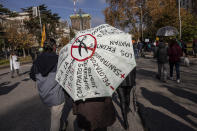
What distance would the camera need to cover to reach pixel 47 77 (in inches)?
96.8

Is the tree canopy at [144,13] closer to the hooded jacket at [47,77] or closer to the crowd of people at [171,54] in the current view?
the crowd of people at [171,54]

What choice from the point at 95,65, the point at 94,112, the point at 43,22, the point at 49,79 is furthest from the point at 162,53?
the point at 43,22

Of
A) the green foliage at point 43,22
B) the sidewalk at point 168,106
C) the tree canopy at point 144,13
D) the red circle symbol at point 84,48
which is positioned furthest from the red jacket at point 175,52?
the green foliage at point 43,22

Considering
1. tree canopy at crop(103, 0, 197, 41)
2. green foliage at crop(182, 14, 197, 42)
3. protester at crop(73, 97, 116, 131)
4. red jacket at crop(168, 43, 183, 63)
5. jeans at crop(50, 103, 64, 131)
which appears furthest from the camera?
tree canopy at crop(103, 0, 197, 41)

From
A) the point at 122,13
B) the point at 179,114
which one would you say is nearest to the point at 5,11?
the point at 122,13

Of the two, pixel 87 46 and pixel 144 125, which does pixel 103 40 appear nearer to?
pixel 87 46

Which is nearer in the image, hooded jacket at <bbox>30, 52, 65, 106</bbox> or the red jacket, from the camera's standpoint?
hooded jacket at <bbox>30, 52, 65, 106</bbox>

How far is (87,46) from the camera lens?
1582 mm

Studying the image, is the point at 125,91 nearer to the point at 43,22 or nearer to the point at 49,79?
the point at 49,79

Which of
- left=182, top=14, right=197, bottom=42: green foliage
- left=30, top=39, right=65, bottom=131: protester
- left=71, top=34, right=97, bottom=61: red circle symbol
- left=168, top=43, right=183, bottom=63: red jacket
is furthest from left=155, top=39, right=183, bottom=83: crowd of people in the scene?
left=182, top=14, right=197, bottom=42: green foliage

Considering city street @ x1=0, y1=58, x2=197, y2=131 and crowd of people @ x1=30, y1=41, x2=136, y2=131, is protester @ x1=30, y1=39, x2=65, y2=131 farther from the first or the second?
city street @ x1=0, y1=58, x2=197, y2=131

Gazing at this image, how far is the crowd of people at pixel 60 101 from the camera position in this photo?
5.97ft

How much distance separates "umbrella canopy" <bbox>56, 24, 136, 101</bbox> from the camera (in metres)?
1.55

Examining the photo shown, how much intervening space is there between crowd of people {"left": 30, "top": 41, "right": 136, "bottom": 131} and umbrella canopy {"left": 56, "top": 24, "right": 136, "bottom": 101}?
0.29 metres
